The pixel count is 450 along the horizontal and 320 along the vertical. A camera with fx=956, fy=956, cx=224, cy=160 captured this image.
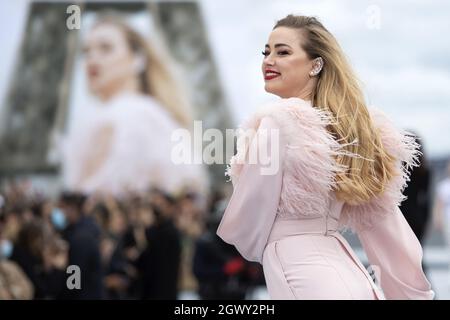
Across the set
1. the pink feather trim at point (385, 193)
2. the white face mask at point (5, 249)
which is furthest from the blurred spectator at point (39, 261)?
the pink feather trim at point (385, 193)

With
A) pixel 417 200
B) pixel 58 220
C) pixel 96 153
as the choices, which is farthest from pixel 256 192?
pixel 96 153

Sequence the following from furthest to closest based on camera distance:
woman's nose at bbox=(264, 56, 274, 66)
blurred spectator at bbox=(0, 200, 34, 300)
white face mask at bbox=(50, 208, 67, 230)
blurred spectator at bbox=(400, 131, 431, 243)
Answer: white face mask at bbox=(50, 208, 67, 230) < blurred spectator at bbox=(400, 131, 431, 243) < blurred spectator at bbox=(0, 200, 34, 300) < woman's nose at bbox=(264, 56, 274, 66)

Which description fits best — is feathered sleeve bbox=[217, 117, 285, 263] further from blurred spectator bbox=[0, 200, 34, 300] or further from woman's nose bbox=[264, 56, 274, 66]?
blurred spectator bbox=[0, 200, 34, 300]

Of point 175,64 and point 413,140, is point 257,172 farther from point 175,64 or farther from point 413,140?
point 175,64

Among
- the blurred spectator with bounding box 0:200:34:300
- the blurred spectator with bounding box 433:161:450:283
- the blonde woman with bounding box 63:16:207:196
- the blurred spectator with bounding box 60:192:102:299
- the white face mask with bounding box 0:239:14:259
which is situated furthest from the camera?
the blonde woman with bounding box 63:16:207:196

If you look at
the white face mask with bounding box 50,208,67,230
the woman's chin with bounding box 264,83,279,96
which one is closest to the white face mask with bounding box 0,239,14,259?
the white face mask with bounding box 50,208,67,230

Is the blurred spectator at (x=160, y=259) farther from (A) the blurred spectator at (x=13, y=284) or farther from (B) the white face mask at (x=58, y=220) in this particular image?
(B) the white face mask at (x=58, y=220)

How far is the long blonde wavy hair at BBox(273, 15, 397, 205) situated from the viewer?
332 cm

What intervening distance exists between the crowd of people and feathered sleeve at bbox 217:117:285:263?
10.8ft

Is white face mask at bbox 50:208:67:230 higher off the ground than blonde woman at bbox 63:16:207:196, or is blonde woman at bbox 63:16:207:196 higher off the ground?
blonde woman at bbox 63:16:207:196

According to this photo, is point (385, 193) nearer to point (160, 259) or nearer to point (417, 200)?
point (417, 200)

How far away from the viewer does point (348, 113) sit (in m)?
3.38

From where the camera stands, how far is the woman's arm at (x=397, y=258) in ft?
11.5
